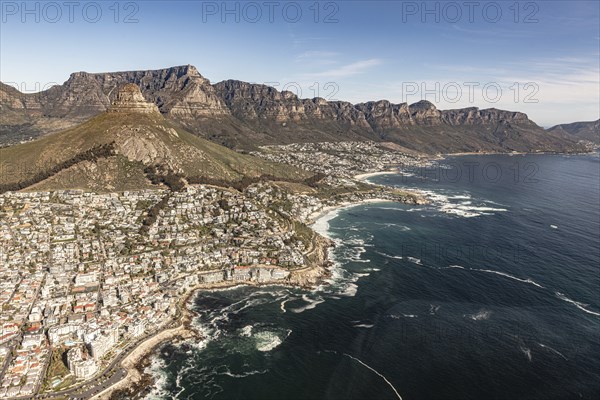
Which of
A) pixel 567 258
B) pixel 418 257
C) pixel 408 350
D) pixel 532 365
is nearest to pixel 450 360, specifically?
pixel 408 350

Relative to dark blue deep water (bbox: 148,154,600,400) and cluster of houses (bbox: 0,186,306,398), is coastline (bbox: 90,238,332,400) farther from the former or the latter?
dark blue deep water (bbox: 148,154,600,400)

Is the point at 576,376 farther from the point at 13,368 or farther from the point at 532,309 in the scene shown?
the point at 13,368

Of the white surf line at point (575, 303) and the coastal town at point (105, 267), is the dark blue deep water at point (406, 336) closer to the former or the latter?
the white surf line at point (575, 303)

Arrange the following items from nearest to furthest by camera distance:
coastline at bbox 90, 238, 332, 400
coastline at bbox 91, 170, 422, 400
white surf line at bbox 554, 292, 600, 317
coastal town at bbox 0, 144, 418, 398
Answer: coastline at bbox 90, 238, 332, 400 → coastline at bbox 91, 170, 422, 400 → coastal town at bbox 0, 144, 418, 398 → white surf line at bbox 554, 292, 600, 317

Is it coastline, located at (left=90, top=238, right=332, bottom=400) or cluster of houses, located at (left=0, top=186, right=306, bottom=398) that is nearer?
coastline, located at (left=90, top=238, right=332, bottom=400)

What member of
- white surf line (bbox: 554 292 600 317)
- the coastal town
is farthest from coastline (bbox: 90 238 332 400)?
white surf line (bbox: 554 292 600 317)

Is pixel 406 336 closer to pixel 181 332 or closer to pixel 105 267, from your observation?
pixel 181 332

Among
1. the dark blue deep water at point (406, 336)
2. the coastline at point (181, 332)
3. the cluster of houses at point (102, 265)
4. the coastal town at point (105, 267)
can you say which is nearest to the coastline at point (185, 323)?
the coastline at point (181, 332)

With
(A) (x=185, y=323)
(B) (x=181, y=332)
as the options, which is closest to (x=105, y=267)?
(A) (x=185, y=323)
